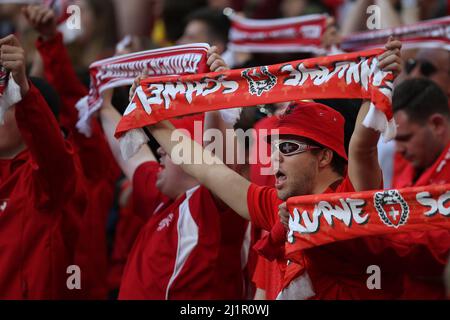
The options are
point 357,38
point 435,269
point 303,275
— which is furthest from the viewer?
point 357,38

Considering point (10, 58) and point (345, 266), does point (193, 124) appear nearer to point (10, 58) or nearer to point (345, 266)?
point (10, 58)

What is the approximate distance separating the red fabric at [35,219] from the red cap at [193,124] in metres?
0.56

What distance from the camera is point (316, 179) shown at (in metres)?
3.73

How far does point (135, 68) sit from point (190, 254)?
40.2 inches

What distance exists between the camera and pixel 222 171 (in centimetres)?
393

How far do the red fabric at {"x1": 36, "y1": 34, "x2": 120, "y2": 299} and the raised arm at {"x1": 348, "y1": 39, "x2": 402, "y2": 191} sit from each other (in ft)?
6.93

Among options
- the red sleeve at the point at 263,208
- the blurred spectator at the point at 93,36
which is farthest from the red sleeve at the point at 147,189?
the blurred spectator at the point at 93,36

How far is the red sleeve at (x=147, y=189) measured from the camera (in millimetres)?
4884

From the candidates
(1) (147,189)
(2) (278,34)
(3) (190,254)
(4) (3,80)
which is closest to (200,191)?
(3) (190,254)

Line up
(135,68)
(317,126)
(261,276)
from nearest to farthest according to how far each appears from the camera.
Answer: (317,126) → (261,276) → (135,68)

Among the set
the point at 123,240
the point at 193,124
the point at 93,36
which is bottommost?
the point at 123,240

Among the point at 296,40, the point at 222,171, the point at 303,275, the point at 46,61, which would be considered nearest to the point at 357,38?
the point at 296,40

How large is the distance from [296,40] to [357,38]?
45 cm

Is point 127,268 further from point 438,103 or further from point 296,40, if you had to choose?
point 296,40
